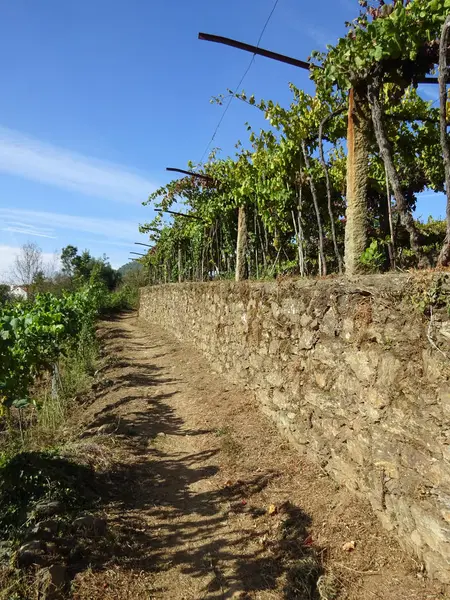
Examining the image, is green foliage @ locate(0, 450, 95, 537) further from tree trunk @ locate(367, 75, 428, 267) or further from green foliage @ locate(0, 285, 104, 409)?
tree trunk @ locate(367, 75, 428, 267)

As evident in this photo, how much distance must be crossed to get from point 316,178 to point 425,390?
5022mm

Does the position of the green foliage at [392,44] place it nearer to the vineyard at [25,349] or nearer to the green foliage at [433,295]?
the green foliage at [433,295]

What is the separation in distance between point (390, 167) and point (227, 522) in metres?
3.34

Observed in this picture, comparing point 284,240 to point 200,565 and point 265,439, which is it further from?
point 200,565

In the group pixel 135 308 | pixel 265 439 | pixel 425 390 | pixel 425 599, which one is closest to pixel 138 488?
pixel 265 439

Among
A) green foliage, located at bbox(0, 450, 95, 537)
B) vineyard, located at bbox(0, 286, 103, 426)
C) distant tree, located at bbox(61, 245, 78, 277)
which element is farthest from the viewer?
distant tree, located at bbox(61, 245, 78, 277)

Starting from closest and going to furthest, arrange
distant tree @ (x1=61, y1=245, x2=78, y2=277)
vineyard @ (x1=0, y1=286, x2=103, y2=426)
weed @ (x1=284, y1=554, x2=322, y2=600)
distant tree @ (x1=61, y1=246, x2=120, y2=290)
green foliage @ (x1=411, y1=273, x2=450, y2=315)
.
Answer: green foliage @ (x1=411, y1=273, x2=450, y2=315), weed @ (x1=284, y1=554, x2=322, y2=600), vineyard @ (x1=0, y1=286, x2=103, y2=426), distant tree @ (x1=61, y1=246, x2=120, y2=290), distant tree @ (x1=61, y1=245, x2=78, y2=277)

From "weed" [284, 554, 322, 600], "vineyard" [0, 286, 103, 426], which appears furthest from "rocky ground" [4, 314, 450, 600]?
"vineyard" [0, 286, 103, 426]

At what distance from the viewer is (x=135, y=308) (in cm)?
3347

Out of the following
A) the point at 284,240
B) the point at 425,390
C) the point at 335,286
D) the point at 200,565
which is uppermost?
the point at 284,240

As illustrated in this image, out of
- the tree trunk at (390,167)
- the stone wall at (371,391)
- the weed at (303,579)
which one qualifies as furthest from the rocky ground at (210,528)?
the tree trunk at (390,167)

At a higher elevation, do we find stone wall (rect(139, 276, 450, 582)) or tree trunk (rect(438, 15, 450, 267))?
tree trunk (rect(438, 15, 450, 267))

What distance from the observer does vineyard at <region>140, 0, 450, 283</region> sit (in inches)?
134

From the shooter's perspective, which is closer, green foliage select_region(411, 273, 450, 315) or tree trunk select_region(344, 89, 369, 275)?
green foliage select_region(411, 273, 450, 315)
